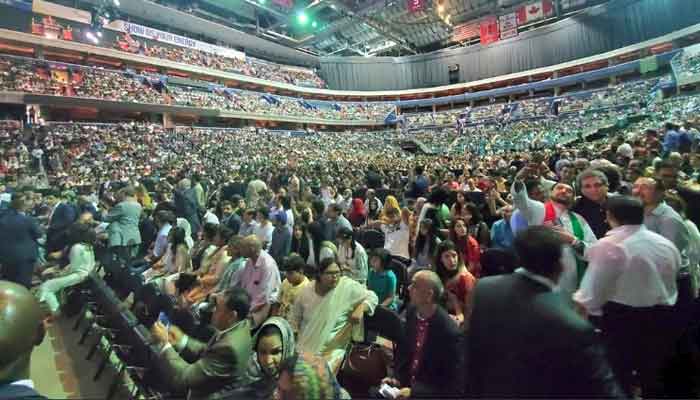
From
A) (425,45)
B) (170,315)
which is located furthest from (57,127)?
(425,45)

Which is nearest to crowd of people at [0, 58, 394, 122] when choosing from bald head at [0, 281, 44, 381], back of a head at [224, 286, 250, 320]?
back of a head at [224, 286, 250, 320]

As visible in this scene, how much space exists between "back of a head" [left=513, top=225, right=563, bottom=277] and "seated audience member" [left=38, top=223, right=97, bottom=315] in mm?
4719

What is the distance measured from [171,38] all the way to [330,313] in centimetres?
3449

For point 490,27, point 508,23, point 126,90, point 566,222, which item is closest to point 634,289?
point 566,222

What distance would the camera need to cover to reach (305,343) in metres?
2.43

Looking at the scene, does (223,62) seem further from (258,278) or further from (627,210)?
(627,210)

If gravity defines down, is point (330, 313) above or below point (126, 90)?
below

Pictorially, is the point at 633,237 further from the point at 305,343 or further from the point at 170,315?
the point at 170,315

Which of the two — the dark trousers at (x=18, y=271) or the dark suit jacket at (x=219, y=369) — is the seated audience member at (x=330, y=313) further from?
the dark trousers at (x=18, y=271)

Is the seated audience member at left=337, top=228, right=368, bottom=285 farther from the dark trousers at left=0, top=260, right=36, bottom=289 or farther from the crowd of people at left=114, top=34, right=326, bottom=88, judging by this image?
the crowd of people at left=114, top=34, right=326, bottom=88

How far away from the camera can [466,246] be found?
10.4ft

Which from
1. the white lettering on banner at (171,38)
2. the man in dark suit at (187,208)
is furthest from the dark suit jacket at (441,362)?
the white lettering on banner at (171,38)

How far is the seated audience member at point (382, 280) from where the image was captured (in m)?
3.20

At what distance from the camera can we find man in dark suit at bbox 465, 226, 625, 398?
1.17 meters
